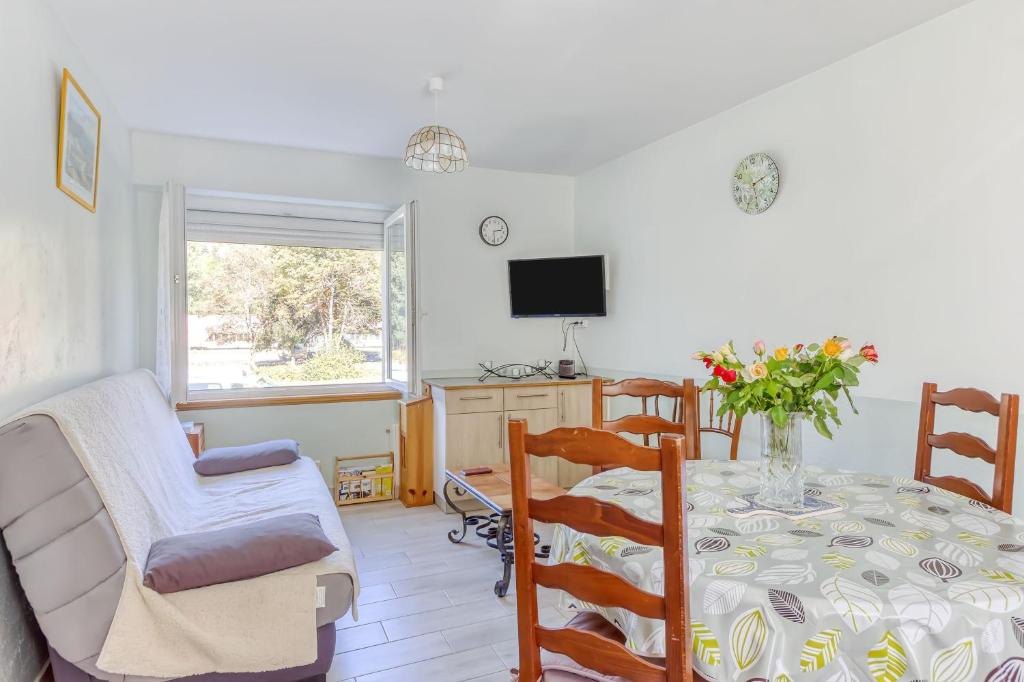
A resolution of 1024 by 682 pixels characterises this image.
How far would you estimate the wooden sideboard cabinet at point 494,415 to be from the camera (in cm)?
391

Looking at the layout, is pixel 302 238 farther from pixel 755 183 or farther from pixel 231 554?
pixel 755 183

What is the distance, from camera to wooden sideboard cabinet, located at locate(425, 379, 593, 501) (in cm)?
391

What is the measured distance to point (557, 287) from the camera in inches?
174

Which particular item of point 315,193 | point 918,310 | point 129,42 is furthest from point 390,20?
point 918,310

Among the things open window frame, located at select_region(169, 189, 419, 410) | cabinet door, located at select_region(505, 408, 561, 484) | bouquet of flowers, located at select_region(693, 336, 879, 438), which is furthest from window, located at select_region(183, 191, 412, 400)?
bouquet of flowers, located at select_region(693, 336, 879, 438)

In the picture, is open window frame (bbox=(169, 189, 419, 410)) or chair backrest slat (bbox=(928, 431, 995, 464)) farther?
open window frame (bbox=(169, 189, 419, 410))

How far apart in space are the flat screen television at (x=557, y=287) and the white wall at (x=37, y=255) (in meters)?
2.66

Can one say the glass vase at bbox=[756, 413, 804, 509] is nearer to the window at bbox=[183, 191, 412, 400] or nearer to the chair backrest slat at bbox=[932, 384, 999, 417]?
the chair backrest slat at bbox=[932, 384, 999, 417]

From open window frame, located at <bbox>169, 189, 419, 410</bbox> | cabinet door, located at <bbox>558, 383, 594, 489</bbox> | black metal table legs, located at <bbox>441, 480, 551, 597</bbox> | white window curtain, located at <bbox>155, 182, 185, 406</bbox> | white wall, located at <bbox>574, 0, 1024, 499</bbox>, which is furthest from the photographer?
cabinet door, located at <bbox>558, 383, 594, 489</bbox>

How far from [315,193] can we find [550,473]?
264cm

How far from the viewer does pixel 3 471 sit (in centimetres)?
156

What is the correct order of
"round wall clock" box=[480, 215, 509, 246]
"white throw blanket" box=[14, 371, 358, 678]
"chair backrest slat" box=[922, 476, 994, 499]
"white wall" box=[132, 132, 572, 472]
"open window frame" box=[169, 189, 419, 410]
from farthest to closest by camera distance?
1. "round wall clock" box=[480, 215, 509, 246]
2. "open window frame" box=[169, 189, 419, 410]
3. "white wall" box=[132, 132, 572, 472]
4. "chair backrest slat" box=[922, 476, 994, 499]
5. "white throw blanket" box=[14, 371, 358, 678]

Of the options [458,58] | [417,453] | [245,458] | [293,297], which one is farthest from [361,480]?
[458,58]

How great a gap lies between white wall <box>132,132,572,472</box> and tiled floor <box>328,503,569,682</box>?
3.36ft
